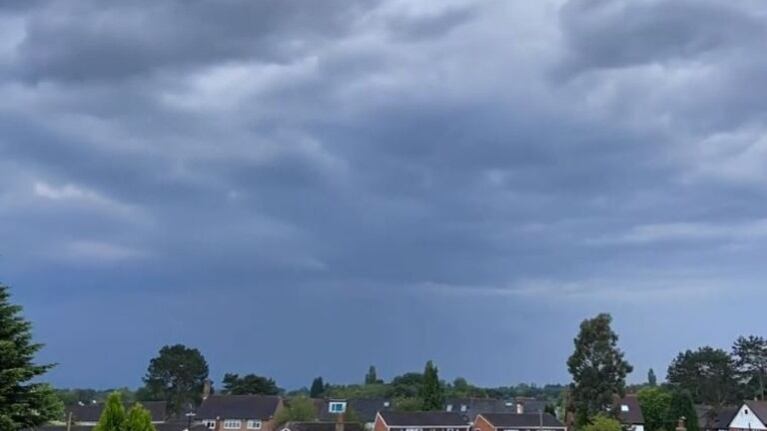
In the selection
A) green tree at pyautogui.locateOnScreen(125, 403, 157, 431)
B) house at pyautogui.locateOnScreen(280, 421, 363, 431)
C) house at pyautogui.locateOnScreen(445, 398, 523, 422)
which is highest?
house at pyautogui.locateOnScreen(445, 398, 523, 422)

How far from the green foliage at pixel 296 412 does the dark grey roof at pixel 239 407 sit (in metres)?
1.13

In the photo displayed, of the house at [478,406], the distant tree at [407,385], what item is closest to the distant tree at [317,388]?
the distant tree at [407,385]

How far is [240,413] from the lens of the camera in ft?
337

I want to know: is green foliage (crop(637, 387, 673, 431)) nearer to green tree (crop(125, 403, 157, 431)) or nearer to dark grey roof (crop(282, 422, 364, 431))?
dark grey roof (crop(282, 422, 364, 431))

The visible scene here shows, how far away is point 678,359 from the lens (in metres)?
142

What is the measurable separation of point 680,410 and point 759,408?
10.7 metres

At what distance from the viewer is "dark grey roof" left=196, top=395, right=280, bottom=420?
10250cm

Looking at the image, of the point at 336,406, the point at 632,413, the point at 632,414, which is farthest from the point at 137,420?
the point at 632,413

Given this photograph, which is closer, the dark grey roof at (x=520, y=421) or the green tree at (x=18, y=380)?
the green tree at (x=18, y=380)

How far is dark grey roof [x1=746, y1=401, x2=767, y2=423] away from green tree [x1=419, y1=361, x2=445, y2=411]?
3825 centimetres

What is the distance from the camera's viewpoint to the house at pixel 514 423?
316ft

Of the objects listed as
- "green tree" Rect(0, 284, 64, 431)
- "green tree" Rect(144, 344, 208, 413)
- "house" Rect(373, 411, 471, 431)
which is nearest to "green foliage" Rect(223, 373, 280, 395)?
"green tree" Rect(144, 344, 208, 413)

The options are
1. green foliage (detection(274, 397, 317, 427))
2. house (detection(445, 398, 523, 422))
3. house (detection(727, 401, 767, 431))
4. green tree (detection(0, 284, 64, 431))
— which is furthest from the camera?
house (detection(445, 398, 523, 422))

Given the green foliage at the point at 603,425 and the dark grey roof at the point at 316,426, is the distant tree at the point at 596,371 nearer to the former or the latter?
the green foliage at the point at 603,425
